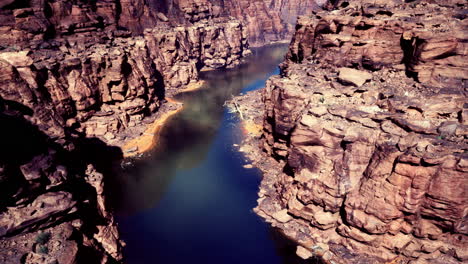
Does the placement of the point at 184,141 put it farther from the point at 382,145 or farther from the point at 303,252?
the point at 382,145

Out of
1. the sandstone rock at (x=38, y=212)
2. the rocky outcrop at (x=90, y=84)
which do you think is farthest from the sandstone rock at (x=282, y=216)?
the rocky outcrop at (x=90, y=84)

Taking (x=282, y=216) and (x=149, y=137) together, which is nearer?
(x=282, y=216)

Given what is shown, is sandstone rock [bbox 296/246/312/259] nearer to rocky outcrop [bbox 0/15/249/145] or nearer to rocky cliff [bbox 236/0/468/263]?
rocky cliff [bbox 236/0/468/263]

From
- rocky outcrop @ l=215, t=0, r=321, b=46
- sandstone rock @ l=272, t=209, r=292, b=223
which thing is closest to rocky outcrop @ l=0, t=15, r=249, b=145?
sandstone rock @ l=272, t=209, r=292, b=223

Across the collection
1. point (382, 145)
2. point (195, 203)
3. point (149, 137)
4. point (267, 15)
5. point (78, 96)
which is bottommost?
point (195, 203)

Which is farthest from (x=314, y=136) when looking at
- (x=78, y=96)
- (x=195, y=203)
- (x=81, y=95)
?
(x=78, y=96)

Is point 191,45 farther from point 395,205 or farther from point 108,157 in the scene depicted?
point 395,205

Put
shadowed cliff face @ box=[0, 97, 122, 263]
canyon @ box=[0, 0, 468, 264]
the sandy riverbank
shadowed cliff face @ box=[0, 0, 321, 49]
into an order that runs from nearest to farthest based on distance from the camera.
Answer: shadowed cliff face @ box=[0, 97, 122, 263], canyon @ box=[0, 0, 468, 264], the sandy riverbank, shadowed cliff face @ box=[0, 0, 321, 49]

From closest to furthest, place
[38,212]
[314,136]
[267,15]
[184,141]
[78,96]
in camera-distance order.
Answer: [38,212]
[314,136]
[78,96]
[184,141]
[267,15]
